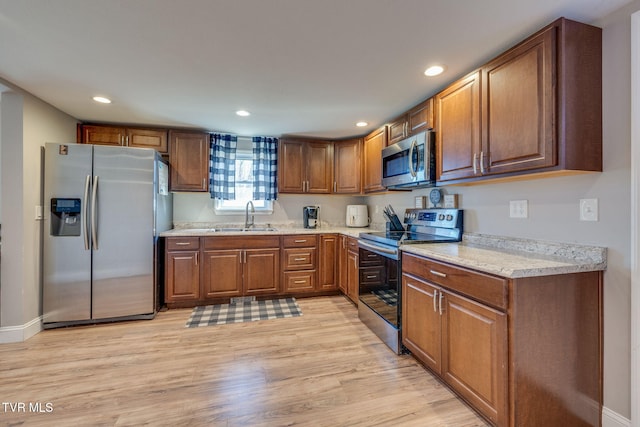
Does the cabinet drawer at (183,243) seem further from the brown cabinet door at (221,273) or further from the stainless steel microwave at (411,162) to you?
the stainless steel microwave at (411,162)

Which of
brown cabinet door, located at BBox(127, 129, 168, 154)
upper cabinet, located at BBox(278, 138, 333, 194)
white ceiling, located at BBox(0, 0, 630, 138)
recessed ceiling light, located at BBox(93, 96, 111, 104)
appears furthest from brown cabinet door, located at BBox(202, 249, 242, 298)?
recessed ceiling light, located at BBox(93, 96, 111, 104)

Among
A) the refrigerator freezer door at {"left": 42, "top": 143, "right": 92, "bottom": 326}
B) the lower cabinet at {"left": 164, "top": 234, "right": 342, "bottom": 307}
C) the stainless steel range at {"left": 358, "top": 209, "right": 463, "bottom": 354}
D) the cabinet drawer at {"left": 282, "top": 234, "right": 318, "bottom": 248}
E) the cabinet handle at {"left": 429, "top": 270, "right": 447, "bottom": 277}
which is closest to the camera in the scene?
the cabinet handle at {"left": 429, "top": 270, "right": 447, "bottom": 277}

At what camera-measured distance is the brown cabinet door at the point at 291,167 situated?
12.4 ft

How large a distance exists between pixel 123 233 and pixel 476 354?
3.20 metres

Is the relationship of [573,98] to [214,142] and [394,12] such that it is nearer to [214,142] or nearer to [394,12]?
[394,12]

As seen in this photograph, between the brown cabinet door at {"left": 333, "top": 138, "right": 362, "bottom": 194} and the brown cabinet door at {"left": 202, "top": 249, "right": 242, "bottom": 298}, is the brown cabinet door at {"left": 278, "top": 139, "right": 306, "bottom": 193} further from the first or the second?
the brown cabinet door at {"left": 202, "top": 249, "right": 242, "bottom": 298}

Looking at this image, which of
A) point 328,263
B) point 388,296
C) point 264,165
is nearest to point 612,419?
point 388,296

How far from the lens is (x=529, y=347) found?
1295 mm

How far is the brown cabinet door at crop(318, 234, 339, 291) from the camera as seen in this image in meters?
3.60

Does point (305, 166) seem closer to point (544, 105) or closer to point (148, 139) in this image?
point (148, 139)

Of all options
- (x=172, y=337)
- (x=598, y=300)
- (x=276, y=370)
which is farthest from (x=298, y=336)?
(x=598, y=300)

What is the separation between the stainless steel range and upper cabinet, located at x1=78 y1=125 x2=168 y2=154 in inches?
107

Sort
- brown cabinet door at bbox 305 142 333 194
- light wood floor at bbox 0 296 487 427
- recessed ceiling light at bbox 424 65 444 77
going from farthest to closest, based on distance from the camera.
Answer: brown cabinet door at bbox 305 142 333 194 < recessed ceiling light at bbox 424 65 444 77 < light wood floor at bbox 0 296 487 427

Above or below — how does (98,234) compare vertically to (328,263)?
above
